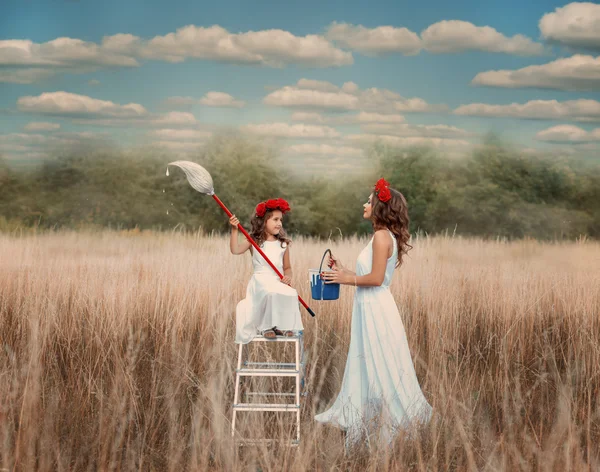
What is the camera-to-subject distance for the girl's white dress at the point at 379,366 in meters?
3.85

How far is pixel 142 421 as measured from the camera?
4113 mm

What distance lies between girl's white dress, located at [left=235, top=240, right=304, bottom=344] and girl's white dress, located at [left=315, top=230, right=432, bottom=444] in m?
0.39

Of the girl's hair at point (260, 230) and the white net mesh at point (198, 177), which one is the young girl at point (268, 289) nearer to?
the girl's hair at point (260, 230)

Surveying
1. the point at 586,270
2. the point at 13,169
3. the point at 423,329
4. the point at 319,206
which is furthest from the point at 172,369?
the point at 13,169

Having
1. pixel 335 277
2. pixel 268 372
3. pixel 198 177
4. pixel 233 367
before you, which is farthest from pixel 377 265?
pixel 233 367

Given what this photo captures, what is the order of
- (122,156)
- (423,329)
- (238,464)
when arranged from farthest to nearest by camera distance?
1. (122,156)
2. (423,329)
3. (238,464)

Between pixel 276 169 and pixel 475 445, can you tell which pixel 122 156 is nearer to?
pixel 276 169

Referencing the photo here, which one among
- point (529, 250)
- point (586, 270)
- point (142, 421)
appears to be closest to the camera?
point (142, 421)

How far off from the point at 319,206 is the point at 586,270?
20918 millimetres

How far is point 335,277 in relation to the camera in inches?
147

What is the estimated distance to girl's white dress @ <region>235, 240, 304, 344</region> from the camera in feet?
12.6

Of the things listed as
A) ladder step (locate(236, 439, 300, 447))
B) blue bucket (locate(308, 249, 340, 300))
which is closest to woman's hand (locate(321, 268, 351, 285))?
blue bucket (locate(308, 249, 340, 300))

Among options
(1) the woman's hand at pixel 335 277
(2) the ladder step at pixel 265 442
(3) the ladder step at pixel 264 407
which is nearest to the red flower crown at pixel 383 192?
(1) the woman's hand at pixel 335 277

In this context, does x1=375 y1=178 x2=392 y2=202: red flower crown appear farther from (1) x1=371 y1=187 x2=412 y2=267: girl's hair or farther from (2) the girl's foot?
(2) the girl's foot
